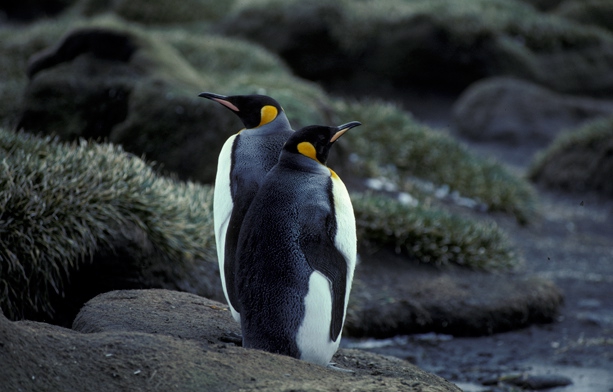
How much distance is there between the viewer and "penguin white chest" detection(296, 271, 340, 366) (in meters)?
3.12

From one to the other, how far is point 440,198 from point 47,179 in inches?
241

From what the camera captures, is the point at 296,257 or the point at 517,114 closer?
the point at 296,257

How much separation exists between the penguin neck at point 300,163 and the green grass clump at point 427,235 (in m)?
3.50

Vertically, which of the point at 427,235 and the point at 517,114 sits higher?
the point at 427,235

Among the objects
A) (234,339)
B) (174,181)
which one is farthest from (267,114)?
(174,181)

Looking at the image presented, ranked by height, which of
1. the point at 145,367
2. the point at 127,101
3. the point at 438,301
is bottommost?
the point at 438,301

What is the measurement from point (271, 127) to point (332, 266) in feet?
2.91

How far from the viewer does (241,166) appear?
3533mm

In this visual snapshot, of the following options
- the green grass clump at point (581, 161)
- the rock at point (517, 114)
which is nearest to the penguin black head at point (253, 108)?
the green grass clump at point (581, 161)

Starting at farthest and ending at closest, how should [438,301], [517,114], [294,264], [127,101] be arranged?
1. [517,114]
2. [127,101]
3. [438,301]
4. [294,264]

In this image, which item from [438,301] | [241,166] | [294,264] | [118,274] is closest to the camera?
[294,264]

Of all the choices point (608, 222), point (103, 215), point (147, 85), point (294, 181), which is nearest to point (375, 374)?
point (294, 181)

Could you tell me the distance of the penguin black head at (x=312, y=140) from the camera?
3.35 meters

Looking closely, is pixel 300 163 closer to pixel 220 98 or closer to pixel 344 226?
pixel 344 226
